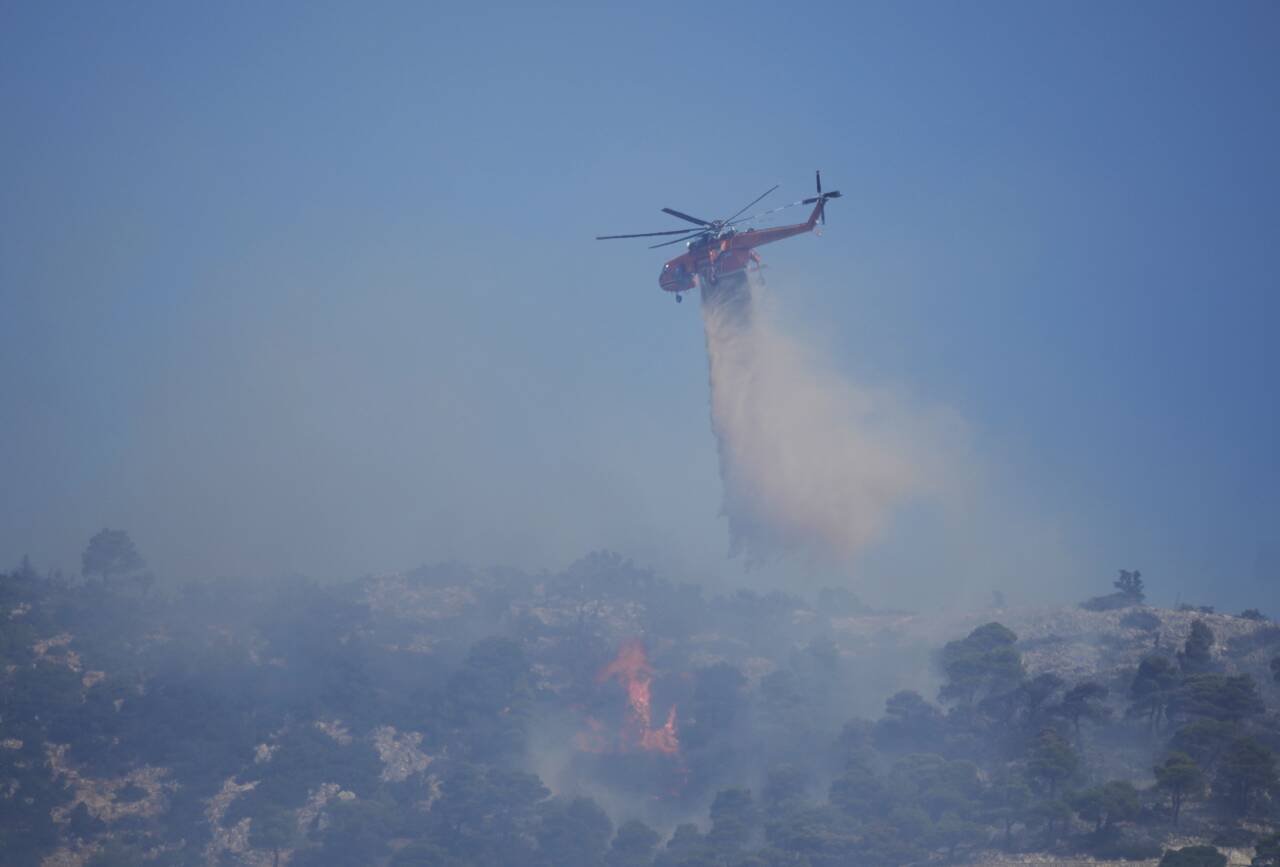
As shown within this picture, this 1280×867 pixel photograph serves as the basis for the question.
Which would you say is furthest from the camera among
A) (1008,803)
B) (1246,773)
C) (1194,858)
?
(1008,803)

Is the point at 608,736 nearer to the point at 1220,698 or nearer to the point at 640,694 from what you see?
the point at 640,694

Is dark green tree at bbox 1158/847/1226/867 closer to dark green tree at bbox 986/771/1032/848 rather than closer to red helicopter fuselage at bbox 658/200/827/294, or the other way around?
dark green tree at bbox 986/771/1032/848

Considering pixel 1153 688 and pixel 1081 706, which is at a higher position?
pixel 1153 688

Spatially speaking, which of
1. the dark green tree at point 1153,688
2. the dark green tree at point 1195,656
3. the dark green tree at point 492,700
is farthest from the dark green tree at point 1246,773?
the dark green tree at point 492,700

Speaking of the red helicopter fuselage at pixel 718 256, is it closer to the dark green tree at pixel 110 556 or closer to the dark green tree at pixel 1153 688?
the dark green tree at pixel 1153 688

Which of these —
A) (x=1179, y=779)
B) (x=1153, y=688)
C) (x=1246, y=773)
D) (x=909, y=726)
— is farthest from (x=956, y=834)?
(x=1153, y=688)

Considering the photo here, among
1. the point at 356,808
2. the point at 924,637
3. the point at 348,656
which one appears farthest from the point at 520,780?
the point at 924,637

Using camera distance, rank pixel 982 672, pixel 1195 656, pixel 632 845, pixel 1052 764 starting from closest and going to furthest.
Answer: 1. pixel 1052 764
2. pixel 632 845
3. pixel 1195 656
4. pixel 982 672
